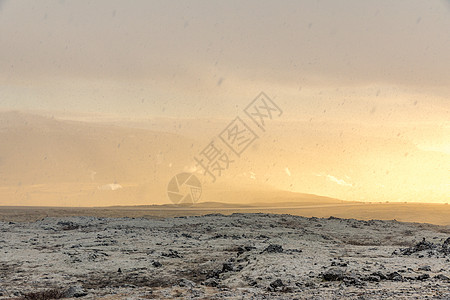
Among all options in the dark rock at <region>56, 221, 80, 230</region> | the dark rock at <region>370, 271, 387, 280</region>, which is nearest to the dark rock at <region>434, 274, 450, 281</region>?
the dark rock at <region>370, 271, 387, 280</region>

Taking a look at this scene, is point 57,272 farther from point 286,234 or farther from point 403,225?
point 403,225

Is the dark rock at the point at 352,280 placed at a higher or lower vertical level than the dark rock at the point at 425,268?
lower

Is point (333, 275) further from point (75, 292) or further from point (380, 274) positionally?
point (75, 292)

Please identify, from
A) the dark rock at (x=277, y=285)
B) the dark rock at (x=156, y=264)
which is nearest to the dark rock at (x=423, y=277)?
the dark rock at (x=277, y=285)

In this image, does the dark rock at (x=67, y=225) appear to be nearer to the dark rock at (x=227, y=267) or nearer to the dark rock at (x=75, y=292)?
the dark rock at (x=227, y=267)

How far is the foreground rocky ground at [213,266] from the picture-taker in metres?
8.95

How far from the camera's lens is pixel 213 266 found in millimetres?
12266

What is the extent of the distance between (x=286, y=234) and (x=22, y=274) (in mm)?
12023

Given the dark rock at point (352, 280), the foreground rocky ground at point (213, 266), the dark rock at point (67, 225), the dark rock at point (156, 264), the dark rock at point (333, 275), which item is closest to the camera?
the foreground rocky ground at point (213, 266)

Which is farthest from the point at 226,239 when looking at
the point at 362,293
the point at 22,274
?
the point at 362,293

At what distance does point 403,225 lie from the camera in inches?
1027

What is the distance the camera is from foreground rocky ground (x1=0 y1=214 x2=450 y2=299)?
8945 mm

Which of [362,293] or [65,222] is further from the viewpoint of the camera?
[65,222]

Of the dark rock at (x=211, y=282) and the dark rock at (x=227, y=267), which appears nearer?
the dark rock at (x=211, y=282)
